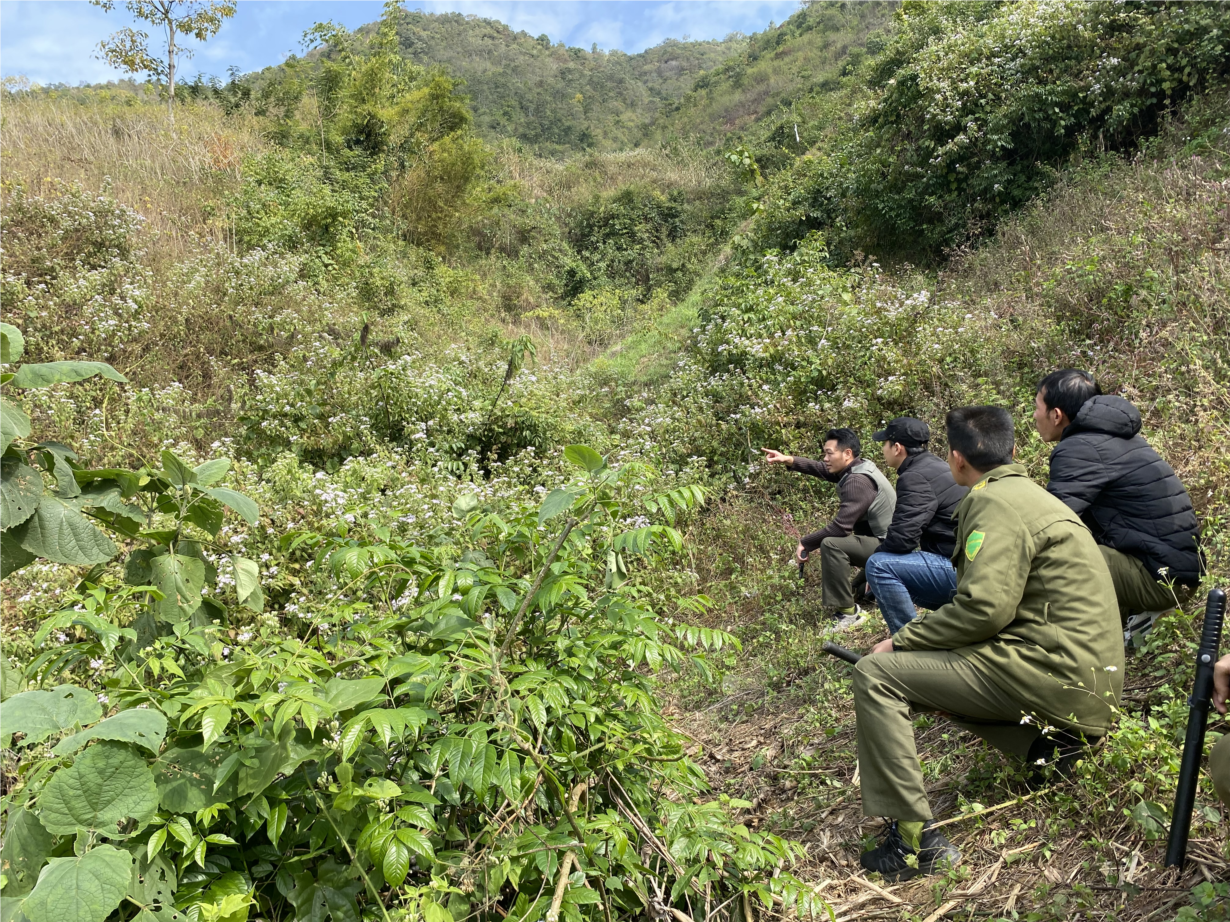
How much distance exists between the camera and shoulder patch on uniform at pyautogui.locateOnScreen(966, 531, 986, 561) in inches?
99.3

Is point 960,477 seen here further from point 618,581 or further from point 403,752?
point 403,752

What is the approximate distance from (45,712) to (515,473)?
5319 mm

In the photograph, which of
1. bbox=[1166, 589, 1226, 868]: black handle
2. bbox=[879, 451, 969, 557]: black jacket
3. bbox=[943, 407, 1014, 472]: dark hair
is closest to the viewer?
bbox=[1166, 589, 1226, 868]: black handle

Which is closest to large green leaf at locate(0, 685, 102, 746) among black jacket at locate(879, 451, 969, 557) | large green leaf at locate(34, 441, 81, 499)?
large green leaf at locate(34, 441, 81, 499)

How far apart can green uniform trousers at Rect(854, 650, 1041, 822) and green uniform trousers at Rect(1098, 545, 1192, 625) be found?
105 centimetres

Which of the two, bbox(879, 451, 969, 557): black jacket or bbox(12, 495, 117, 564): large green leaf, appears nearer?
bbox(12, 495, 117, 564): large green leaf

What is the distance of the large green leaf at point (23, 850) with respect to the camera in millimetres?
1121

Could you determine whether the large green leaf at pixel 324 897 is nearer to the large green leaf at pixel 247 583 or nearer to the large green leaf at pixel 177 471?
the large green leaf at pixel 247 583

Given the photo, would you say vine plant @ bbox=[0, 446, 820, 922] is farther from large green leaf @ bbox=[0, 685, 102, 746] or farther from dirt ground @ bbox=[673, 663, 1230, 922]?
dirt ground @ bbox=[673, 663, 1230, 922]

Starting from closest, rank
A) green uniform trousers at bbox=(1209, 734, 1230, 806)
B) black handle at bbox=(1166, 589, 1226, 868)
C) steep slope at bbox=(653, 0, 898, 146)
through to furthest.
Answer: green uniform trousers at bbox=(1209, 734, 1230, 806) → black handle at bbox=(1166, 589, 1226, 868) → steep slope at bbox=(653, 0, 898, 146)

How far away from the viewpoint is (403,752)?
5.81 feet

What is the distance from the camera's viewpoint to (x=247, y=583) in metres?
1.67

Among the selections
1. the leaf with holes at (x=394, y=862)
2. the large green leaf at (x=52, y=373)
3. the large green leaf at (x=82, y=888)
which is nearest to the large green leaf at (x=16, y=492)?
the large green leaf at (x=52, y=373)

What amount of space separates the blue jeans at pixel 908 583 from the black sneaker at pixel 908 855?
1466 millimetres
